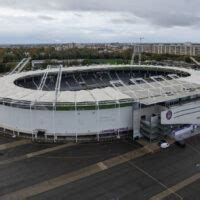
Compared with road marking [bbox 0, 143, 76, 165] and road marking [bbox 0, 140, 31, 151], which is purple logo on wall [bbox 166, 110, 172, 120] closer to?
road marking [bbox 0, 143, 76, 165]

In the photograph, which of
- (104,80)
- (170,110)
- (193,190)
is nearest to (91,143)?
(170,110)

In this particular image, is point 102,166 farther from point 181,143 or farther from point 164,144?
point 181,143

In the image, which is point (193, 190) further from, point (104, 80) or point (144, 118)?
point (104, 80)

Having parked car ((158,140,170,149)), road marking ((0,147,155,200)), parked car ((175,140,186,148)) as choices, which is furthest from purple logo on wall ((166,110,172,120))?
road marking ((0,147,155,200))

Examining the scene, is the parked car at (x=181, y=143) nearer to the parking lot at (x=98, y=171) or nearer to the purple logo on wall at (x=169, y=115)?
the parking lot at (x=98, y=171)

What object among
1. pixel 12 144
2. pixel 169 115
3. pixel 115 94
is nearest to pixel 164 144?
pixel 169 115

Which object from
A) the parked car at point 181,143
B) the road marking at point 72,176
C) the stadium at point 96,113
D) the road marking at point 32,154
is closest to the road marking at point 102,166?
the road marking at point 72,176

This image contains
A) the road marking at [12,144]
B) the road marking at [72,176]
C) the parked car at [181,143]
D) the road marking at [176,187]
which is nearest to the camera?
the road marking at [176,187]

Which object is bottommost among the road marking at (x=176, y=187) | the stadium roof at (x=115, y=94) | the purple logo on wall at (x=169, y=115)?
the road marking at (x=176, y=187)

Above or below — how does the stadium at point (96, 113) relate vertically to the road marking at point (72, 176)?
above
